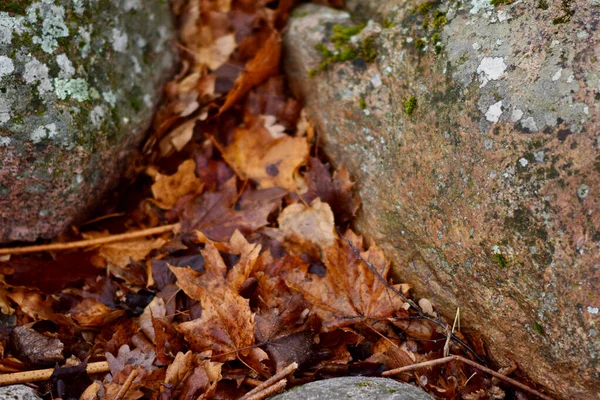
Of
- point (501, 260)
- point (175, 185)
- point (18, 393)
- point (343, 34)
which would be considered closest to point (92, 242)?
point (175, 185)

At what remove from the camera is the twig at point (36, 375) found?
229 cm

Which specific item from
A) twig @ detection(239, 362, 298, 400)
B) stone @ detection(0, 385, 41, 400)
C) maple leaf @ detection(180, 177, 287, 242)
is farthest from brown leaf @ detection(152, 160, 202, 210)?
twig @ detection(239, 362, 298, 400)

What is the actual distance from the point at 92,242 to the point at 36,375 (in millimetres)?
758

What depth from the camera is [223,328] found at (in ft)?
7.64

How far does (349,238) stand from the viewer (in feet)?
8.93

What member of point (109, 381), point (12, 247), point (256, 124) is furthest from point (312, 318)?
point (12, 247)

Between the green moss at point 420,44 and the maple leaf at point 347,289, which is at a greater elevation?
the green moss at point 420,44

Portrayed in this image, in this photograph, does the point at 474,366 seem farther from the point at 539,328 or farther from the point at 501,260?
the point at 501,260

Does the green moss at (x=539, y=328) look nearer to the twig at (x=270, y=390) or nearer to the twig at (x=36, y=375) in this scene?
the twig at (x=270, y=390)

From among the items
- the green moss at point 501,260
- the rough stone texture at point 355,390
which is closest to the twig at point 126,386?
the rough stone texture at point 355,390

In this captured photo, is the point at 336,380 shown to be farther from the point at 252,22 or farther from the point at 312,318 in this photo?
the point at 252,22

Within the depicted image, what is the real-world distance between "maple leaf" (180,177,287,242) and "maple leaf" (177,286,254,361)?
523 mm

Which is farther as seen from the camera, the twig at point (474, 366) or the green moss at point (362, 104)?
the green moss at point (362, 104)

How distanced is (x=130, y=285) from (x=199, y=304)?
1.54 ft
